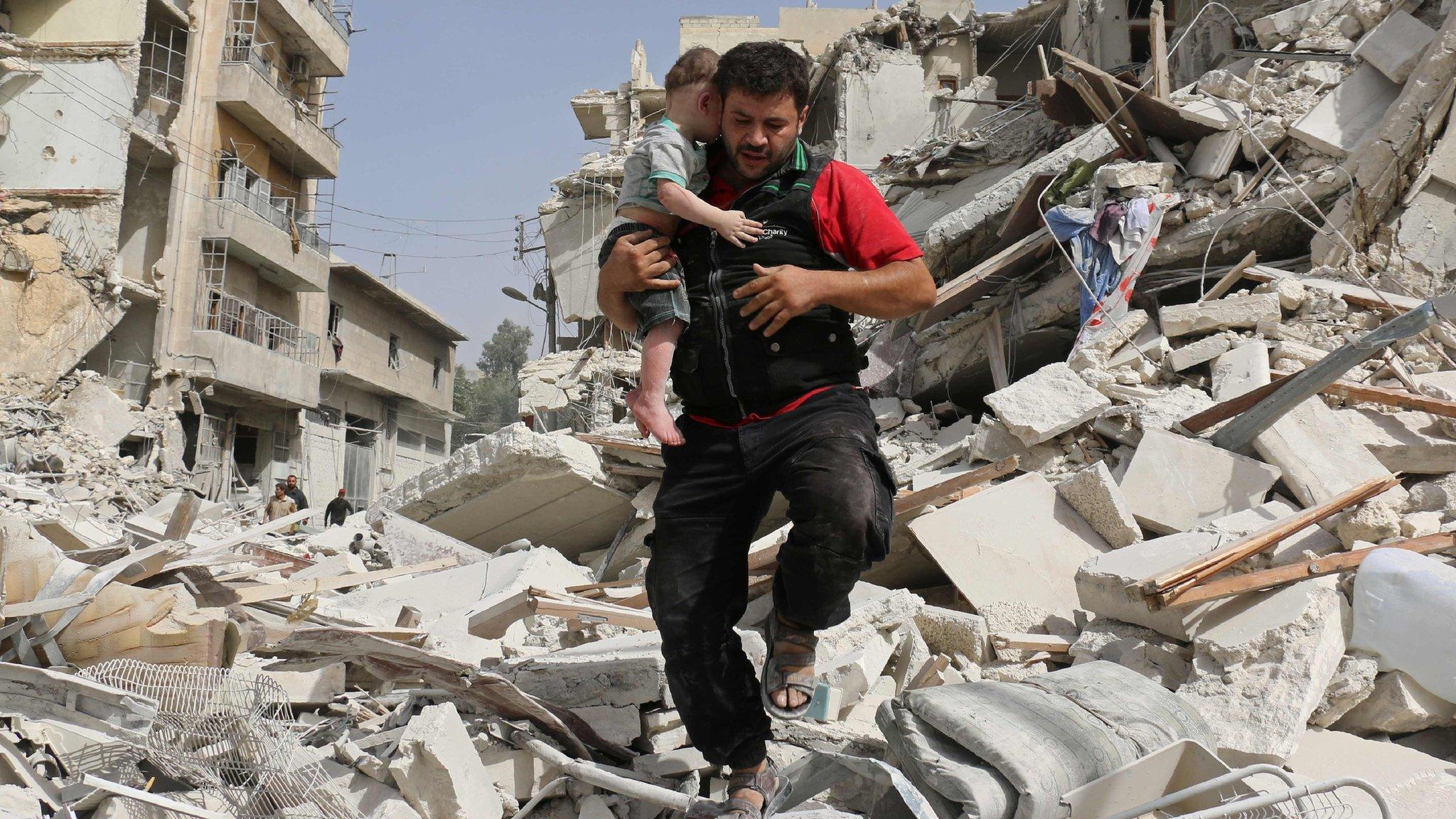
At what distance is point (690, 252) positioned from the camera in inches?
95.5

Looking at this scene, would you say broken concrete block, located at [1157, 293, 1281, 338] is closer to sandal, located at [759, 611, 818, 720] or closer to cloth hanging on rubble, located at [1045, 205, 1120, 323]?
cloth hanging on rubble, located at [1045, 205, 1120, 323]

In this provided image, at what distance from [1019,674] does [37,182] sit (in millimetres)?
19844

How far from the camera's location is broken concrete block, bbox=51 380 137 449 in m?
16.3

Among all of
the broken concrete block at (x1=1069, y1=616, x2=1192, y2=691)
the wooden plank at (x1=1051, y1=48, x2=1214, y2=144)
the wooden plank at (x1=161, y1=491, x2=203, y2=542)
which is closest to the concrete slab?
the wooden plank at (x1=161, y1=491, x2=203, y2=542)

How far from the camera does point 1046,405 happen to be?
587 cm

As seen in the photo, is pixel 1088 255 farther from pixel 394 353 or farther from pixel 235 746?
pixel 394 353

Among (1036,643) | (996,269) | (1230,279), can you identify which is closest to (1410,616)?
(1036,643)

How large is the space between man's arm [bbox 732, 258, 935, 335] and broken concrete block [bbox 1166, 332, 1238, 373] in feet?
15.4

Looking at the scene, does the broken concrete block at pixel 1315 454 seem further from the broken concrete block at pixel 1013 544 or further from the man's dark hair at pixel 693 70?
the man's dark hair at pixel 693 70

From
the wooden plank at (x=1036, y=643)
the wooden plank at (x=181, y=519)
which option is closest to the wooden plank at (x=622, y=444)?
the wooden plank at (x=181, y=519)

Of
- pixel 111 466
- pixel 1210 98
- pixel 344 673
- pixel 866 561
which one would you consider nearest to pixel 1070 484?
pixel 866 561

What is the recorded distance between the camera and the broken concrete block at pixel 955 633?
3896 millimetres

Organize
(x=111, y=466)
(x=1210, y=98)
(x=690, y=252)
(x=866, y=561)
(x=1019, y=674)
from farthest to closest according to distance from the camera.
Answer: (x=111, y=466) < (x=1210, y=98) < (x=1019, y=674) < (x=690, y=252) < (x=866, y=561)

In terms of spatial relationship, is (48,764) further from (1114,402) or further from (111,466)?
(111,466)
